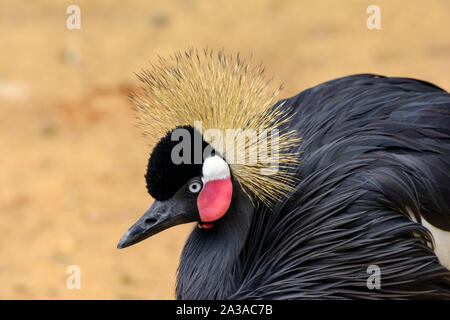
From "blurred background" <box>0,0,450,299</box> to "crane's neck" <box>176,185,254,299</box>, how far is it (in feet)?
3.16

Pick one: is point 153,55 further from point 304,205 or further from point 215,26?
point 304,205

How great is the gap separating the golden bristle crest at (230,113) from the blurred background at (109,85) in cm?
113

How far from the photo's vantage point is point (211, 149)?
5.18 ft

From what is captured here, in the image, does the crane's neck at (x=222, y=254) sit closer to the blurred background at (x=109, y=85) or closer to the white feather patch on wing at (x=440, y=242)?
the white feather patch on wing at (x=440, y=242)

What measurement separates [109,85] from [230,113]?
2.58m

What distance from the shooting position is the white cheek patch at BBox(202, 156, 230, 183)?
61.3 inches

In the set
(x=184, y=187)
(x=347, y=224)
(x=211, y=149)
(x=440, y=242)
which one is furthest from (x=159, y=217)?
(x=440, y=242)

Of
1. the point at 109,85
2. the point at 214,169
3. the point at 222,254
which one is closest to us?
the point at 214,169

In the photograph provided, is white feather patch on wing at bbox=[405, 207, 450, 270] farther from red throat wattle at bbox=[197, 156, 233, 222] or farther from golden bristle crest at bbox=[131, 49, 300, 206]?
red throat wattle at bbox=[197, 156, 233, 222]

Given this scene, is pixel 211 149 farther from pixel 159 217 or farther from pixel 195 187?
pixel 159 217

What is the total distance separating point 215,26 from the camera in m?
4.69

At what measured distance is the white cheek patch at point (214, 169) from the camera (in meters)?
1.56

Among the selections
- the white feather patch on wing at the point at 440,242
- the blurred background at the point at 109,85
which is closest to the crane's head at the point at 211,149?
the white feather patch on wing at the point at 440,242

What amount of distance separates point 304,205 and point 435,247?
35 cm
